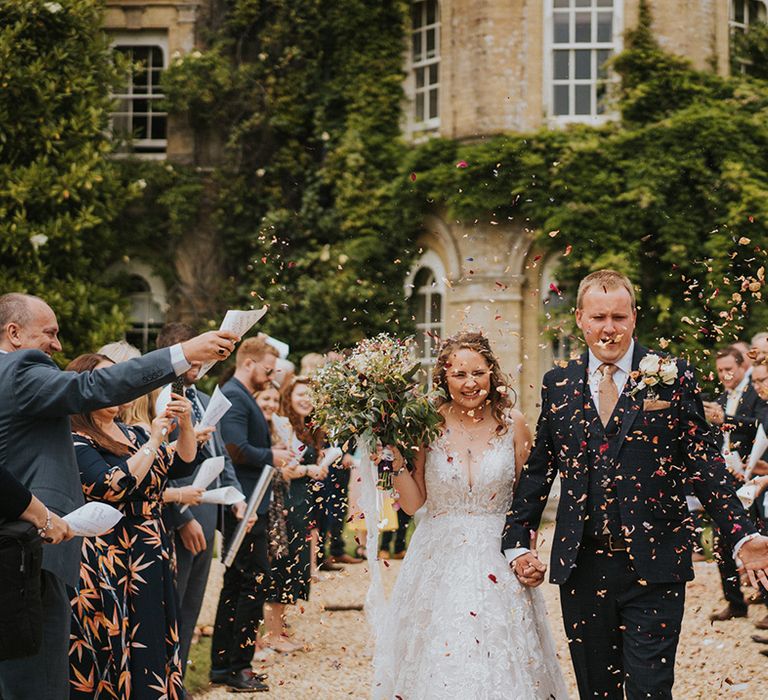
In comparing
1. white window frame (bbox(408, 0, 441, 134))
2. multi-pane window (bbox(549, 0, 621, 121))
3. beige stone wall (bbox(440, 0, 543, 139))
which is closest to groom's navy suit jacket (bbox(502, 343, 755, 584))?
beige stone wall (bbox(440, 0, 543, 139))

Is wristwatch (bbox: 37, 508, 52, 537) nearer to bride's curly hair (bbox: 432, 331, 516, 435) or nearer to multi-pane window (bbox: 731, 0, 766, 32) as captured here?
bride's curly hair (bbox: 432, 331, 516, 435)

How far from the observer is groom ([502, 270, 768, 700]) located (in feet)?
15.5

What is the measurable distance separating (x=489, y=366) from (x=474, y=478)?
577mm

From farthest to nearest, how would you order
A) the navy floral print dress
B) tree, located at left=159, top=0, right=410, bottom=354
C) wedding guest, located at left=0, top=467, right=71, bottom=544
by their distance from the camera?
tree, located at left=159, top=0, right=410, bottom=354 → the navy floral print dress → wedding guest, located at left=0, top=467, right=71, bottom=544

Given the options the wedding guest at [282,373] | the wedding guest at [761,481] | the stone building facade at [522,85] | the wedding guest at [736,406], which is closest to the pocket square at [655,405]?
the wedding guest at [761,481]

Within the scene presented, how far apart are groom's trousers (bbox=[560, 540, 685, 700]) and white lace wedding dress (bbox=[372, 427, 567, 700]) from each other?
1.56 feet

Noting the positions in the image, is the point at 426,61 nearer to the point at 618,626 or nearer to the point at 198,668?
the point at 198,668

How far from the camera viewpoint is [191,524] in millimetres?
6938

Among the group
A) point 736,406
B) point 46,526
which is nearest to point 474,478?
point 46,526

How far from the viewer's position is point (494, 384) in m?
5.81

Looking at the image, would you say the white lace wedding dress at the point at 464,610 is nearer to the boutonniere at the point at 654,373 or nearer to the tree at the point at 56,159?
the boutonniere at the point at 654,373

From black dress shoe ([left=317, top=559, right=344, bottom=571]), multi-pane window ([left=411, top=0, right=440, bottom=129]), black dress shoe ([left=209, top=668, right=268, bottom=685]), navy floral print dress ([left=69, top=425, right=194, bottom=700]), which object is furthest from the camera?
multi-pane window ([left=411, top=0, right=440, bottom=129])

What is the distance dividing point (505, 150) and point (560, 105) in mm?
1365

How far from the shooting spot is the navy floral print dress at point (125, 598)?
521 centimetres
